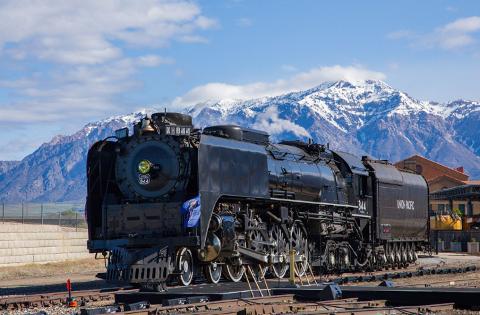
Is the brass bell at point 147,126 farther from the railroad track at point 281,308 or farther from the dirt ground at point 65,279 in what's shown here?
the railroad track at point 281,308

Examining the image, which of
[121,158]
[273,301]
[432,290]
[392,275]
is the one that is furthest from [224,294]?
[392,275]

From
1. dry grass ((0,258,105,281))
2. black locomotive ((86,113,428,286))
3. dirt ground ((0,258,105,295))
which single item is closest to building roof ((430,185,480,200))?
dirt ground ((0,258,105,295))

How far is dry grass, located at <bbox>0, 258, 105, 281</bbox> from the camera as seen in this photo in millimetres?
35706

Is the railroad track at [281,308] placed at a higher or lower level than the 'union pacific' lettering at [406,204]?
lower

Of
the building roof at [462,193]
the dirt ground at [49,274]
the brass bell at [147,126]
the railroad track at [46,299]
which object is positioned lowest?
the railroad track at [46,299]

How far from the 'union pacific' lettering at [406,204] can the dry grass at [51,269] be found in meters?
13.7

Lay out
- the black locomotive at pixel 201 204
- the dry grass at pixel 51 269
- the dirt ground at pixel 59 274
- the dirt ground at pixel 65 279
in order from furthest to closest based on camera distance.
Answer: the dry grass at pixel 51 269, the dirt ground at pixel 59 274, the dirt ground at pixel 65 279, the black locomotive at pixel 201 204

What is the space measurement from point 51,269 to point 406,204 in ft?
54.1

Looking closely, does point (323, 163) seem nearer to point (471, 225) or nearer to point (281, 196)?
point (281, 196)

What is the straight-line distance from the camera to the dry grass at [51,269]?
35.7 meters

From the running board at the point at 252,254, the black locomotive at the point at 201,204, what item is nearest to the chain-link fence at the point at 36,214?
the black locomotive at the point at 201,204

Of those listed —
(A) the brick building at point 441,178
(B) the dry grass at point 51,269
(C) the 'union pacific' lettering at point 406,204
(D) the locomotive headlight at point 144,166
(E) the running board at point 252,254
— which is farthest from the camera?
(A) the brick building at point 441,178

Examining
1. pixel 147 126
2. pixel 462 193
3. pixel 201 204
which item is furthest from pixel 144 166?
pixel 462 193

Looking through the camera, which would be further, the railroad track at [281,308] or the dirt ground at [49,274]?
the dirt ground at [49,274]
